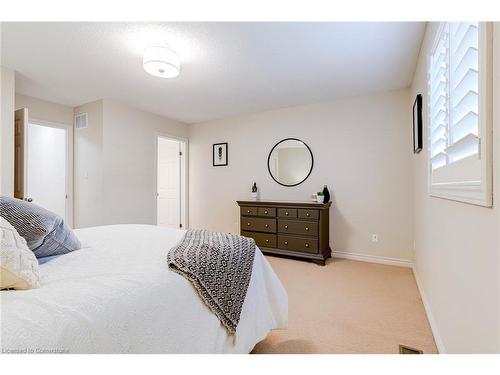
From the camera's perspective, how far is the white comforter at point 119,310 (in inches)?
26.7

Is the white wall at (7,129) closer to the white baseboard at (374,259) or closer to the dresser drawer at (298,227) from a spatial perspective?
the dresser drawer at (298,227)

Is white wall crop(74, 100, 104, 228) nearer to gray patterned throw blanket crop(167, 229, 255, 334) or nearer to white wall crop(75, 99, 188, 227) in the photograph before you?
white wall crop(75, 99, 188, 227)

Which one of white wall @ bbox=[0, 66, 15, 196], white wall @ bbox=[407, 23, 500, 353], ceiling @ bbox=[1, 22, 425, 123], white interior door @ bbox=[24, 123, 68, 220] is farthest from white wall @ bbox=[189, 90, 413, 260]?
white interior door @ bbox=[24, 123, 68, 220]

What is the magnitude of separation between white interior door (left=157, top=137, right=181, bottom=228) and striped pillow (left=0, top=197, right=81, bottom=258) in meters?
3.89

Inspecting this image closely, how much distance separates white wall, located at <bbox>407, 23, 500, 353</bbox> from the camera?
0.80 m

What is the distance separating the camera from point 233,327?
119 cm

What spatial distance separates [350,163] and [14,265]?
3.61 m

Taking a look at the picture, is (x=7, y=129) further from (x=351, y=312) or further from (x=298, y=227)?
(x=351, y=312)

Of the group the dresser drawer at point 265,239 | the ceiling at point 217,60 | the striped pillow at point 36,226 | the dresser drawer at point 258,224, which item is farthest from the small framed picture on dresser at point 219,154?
the striped pillow at point 36,226

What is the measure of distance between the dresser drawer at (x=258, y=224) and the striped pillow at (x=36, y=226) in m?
2.69

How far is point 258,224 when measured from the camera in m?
3.78

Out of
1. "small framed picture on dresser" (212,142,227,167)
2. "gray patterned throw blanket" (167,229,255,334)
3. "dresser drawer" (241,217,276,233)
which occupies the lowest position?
"dresser drawer" (241,217,276,233)

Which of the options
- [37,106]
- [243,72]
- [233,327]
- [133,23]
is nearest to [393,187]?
[243,72]

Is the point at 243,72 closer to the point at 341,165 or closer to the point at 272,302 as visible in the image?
the point at 341,165
